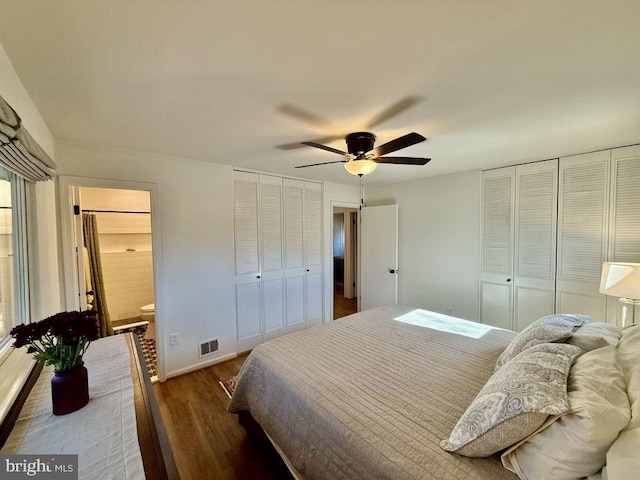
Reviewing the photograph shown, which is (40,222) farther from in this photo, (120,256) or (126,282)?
(126,282)

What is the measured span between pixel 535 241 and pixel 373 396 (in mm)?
2826

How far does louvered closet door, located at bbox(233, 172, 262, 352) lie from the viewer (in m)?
3.23

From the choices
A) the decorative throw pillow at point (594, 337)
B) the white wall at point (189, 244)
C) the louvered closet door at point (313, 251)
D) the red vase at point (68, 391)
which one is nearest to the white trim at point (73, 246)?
the white wall at point (189, 244)

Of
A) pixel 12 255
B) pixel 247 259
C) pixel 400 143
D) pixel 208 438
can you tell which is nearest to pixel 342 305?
pixel 247 259

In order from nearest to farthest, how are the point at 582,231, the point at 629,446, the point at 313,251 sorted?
the point at 629,446 < the point at 582,231 < the point at 313,251

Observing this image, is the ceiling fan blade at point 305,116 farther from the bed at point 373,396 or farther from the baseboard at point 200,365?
the baseboard at point 200,365

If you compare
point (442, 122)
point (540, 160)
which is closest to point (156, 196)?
point (442, 122)

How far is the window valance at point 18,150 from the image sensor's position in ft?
3.21

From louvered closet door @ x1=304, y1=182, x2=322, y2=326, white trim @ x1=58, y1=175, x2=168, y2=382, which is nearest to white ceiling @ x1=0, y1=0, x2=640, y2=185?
white trim @ x1=58, y1=175, x2=168, y2=382

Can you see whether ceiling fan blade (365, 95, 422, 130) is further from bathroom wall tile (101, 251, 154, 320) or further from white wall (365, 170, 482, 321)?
bathroom wall tile (101, 251, 154, 320)

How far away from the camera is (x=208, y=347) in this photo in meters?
3.02

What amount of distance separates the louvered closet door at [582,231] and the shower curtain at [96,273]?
5.81 m

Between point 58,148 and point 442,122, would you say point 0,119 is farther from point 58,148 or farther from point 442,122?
point 442,122

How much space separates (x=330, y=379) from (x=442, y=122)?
192 cm
